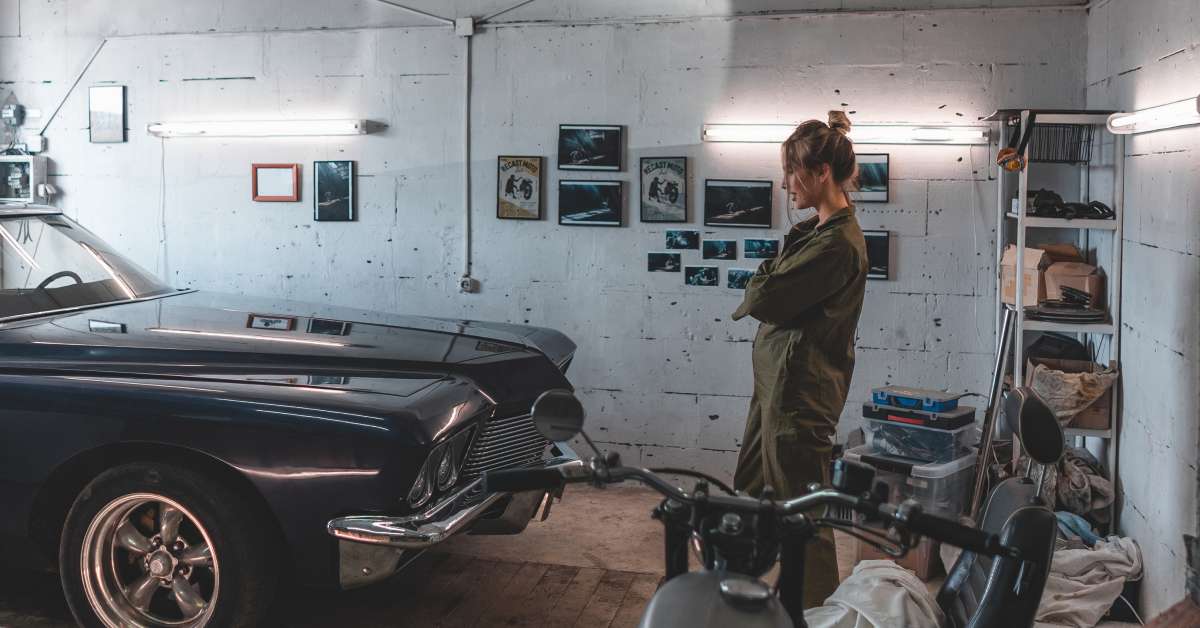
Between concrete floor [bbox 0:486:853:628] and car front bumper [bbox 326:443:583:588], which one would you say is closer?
car front bumper [bbox 326:443:583:588]

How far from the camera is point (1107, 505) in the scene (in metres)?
4.04

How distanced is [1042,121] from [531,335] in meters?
2.22

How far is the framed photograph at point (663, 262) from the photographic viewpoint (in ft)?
17.3

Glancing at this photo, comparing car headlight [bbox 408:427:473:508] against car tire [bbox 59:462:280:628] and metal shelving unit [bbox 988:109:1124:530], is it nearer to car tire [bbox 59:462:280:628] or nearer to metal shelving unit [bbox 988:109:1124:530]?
car tire [bbox 59:462:280:628]

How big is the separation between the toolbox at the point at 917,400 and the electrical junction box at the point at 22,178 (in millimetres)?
4782

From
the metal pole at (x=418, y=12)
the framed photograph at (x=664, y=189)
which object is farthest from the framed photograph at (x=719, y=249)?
the metal pole at (x=418, y=12)

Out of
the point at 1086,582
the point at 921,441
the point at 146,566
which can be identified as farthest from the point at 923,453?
the point at 146,566

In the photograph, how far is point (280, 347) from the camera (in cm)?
348

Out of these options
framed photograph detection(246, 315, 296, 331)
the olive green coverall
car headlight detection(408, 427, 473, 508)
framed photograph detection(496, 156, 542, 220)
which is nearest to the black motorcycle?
the olive green coverall

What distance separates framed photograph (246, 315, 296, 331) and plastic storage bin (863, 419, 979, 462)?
2.26m

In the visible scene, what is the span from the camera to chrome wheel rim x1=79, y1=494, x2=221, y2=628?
3.14 meters

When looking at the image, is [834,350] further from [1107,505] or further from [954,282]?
[954,282]

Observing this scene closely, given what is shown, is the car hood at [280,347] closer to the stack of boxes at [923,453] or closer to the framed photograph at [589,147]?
the stack of boxes at [923,453]

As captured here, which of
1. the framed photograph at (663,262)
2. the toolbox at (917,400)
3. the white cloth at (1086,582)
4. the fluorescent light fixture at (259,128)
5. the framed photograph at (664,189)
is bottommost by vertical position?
the white cloth at (1086,582)
